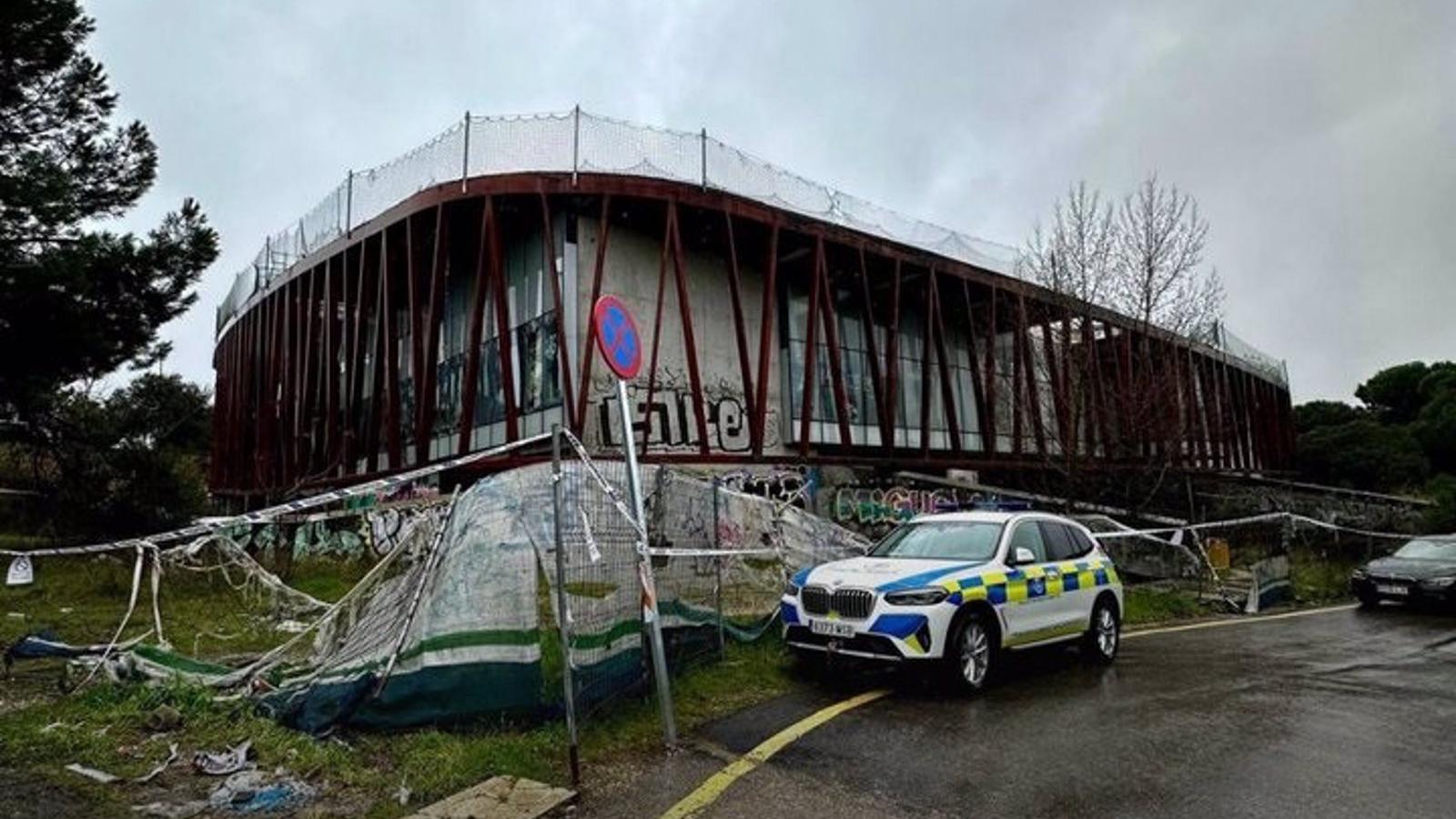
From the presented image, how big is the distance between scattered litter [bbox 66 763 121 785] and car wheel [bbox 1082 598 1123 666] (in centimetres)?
880

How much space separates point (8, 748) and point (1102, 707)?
321 inches

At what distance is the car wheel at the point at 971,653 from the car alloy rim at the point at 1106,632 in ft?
6.86

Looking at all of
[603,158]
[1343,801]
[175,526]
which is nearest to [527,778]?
[1343,801]

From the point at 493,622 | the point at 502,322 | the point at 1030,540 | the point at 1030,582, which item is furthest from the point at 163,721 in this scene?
the point at 502,322

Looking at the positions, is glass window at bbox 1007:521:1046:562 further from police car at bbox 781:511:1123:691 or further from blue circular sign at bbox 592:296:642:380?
blue circular sign at bbox 592:296:642:380

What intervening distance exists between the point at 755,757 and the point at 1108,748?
252 centimetres

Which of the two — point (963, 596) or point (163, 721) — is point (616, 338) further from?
point (163, 721)

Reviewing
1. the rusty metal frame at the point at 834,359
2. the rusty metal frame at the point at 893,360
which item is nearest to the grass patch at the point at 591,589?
the rusty metal frame at the point at 834,359

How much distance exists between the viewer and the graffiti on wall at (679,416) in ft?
69.2

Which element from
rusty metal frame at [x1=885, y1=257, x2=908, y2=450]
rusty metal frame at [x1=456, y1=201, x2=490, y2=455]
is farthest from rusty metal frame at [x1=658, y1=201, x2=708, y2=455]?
rusty metal frame at [x1=885, y1=257, x2=908, y2=450]

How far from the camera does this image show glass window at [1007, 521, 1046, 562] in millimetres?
9258

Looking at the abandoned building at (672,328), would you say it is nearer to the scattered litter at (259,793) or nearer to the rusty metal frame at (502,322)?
the rusty metal frame at (502,322)

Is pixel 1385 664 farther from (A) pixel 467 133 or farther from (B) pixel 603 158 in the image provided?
(A) pixel 467 133

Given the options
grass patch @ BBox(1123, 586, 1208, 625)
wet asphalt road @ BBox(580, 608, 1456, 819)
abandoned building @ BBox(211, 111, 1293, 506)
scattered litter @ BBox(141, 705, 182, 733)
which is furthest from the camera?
abandoned building @ BBox(211, 111, 1293, 506)
